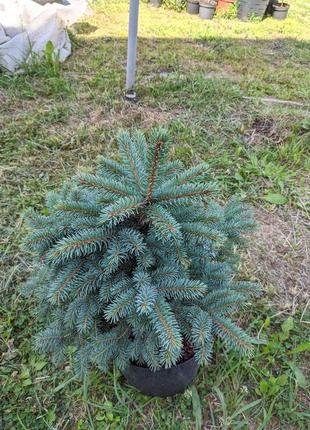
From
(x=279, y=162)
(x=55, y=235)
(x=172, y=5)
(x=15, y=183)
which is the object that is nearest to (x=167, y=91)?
(x=279, y=162)

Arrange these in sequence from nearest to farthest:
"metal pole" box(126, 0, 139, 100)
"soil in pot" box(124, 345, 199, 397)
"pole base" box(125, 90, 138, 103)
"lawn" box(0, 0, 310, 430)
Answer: "soil in pot" box(124, 345, 199, 397), "lawn" box(0, 0, 310, 430), "metal pole" box(126, 0, 139, 100), "pole base" box(125, 90, 138, 103)

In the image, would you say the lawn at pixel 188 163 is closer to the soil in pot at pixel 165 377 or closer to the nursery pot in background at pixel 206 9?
the soil in pot at pixel 165 377

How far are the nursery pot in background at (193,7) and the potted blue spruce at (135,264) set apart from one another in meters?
5.72

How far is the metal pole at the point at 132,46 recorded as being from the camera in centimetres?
262

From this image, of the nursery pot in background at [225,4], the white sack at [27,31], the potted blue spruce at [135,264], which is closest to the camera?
the potted blue spruce at [135,264]

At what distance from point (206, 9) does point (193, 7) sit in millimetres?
295

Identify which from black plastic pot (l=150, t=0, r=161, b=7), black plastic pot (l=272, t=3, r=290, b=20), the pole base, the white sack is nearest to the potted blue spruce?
the pole base

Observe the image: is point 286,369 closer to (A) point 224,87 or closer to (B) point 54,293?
(B) point 54,293

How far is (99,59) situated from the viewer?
3.85 metres

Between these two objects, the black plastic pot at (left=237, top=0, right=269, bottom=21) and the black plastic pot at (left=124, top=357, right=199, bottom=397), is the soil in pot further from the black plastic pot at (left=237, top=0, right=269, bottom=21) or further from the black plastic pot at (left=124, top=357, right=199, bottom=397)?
the black plastic pot at (left=237, top=0, right=269, bottom=21)

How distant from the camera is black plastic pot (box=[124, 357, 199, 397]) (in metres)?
1.28

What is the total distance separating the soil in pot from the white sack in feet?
10.4

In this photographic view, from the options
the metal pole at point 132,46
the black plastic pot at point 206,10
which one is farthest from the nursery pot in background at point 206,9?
the metal pole at point 132,46

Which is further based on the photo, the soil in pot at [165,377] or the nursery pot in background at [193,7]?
the nursery pot in background at [193,7]
